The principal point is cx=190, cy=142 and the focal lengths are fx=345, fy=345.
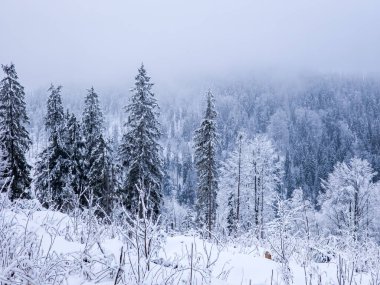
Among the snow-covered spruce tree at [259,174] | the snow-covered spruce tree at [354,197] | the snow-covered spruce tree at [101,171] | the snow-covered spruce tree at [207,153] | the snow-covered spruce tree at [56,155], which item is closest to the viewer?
the snow-covered spruce tree at [56,155]

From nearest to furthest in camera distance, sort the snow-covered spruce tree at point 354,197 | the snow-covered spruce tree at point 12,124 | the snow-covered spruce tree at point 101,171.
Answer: the snow-covered spruce tree at point 12,124 → the snow-covered spruce tree at point 101,171 → the snow-covered spruce tree at point 354,197

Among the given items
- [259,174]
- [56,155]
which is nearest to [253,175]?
[259,174]

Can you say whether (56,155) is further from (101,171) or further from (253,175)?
(253,175)

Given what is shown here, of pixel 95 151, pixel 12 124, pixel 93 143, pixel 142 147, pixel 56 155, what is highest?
pixel 12 124

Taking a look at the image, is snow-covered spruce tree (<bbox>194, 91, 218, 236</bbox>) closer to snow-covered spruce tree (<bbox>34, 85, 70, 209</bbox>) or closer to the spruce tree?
the spruce tree

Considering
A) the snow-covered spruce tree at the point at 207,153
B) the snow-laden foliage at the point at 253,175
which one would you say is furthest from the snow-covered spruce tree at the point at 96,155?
the snow-laden foliage at the point at 253,175

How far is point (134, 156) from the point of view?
25.6 metres

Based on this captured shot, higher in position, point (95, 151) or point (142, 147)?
point (142, 147)

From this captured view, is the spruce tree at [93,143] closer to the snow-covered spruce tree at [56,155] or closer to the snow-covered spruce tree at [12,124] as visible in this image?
the snow-covered spruce tree at [56,155]

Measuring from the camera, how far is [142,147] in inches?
1001

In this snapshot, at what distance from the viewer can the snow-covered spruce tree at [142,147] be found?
2526cm

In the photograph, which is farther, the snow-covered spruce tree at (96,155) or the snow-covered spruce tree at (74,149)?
the snow-covered spruce tree at (74,149)

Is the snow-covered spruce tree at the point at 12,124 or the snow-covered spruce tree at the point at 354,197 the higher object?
the snow-covered spruce tree at the point at 12,124

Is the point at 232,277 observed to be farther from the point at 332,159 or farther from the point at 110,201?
the point at 332,159
